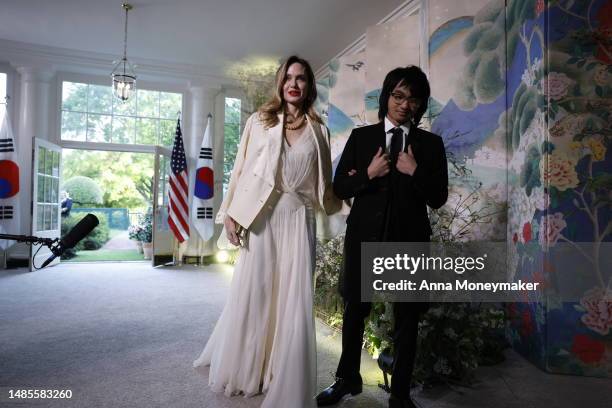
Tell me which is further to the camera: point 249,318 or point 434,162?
point 249,318

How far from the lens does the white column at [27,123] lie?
21.1 feet

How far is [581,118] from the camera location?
2.53 meters

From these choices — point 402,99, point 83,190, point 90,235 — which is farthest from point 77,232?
point 83,190

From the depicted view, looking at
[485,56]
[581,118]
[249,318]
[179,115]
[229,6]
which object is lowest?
[249,318]

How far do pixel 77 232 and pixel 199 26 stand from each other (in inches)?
199

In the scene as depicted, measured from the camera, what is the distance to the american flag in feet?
22.4

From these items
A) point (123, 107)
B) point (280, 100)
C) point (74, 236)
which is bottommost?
point (74, 236)

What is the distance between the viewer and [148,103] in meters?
7.37

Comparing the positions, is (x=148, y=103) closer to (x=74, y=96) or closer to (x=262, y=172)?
(x=74, y=96)

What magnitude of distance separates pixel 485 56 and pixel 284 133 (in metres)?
2.11

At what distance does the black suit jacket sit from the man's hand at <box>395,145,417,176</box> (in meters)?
0.05

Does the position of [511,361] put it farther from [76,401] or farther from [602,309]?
[76,401]

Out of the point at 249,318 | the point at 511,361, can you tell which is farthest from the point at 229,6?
the point at 511,361

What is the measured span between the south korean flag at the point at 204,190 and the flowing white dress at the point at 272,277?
5.14 m
